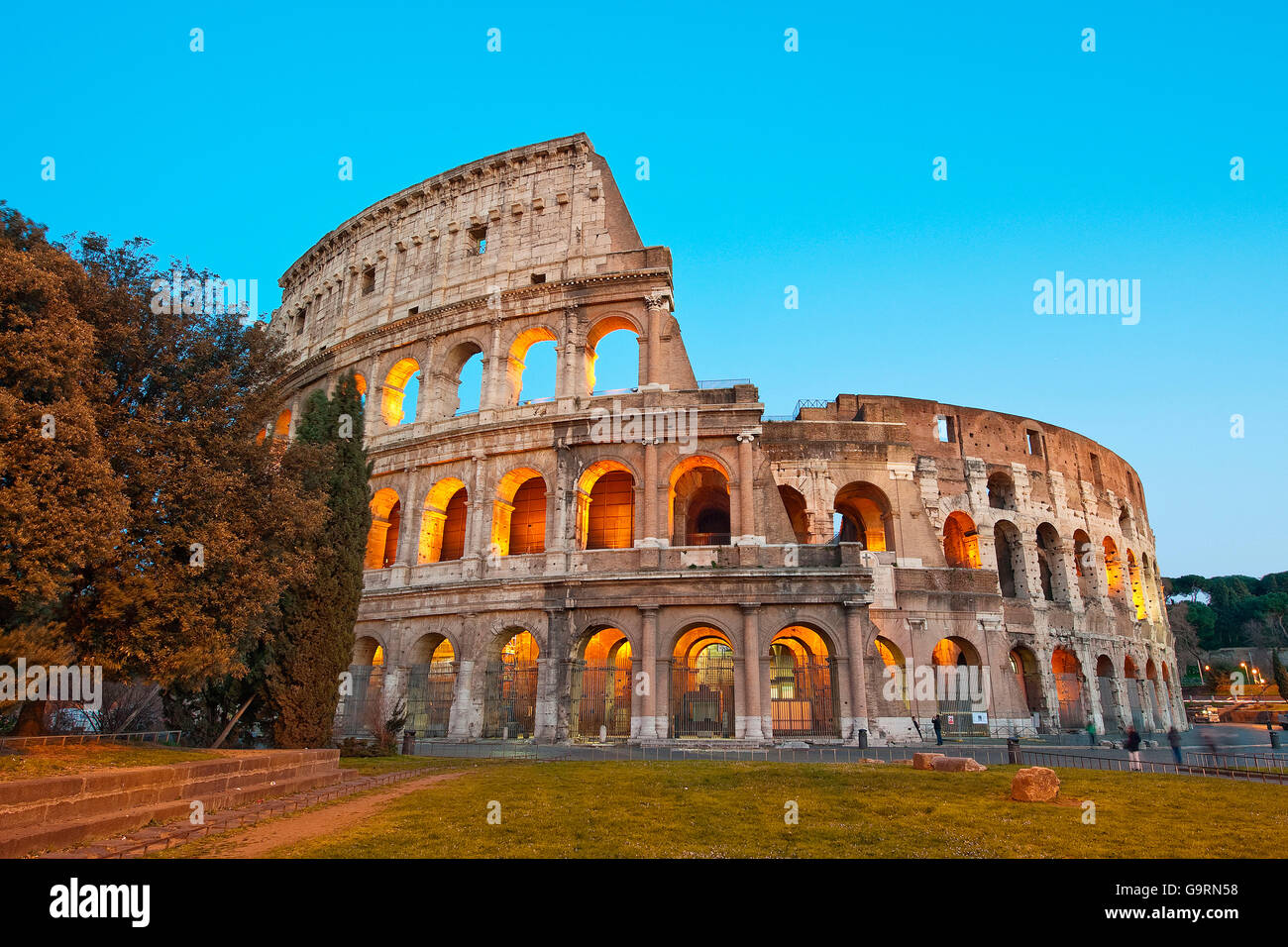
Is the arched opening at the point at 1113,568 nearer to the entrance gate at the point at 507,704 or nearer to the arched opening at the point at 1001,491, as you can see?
the arched opening at the point at 1001,491

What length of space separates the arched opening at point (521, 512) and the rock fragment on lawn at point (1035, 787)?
16.1 metres

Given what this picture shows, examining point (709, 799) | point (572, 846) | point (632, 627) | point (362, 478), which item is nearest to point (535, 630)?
point (632, 627)

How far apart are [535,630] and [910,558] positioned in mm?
12604

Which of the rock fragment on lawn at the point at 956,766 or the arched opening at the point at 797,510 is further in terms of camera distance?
the arched opening at the point at 797,510

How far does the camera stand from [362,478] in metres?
16.1

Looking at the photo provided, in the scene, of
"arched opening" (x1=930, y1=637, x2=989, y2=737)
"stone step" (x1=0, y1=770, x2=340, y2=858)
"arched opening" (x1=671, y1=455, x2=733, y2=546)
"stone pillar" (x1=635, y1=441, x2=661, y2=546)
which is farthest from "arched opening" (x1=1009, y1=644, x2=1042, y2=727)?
"stone step" (x1=0, y1=770, x2=340, y2=858)

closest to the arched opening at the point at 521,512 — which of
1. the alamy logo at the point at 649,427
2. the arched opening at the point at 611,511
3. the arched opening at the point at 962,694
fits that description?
the arched opening at the point at 611,511

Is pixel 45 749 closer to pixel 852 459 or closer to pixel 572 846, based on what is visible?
pixel 572 846

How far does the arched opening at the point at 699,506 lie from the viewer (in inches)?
950

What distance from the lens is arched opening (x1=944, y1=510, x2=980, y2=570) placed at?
26.8m

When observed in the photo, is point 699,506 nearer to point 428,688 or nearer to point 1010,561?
point 428,688

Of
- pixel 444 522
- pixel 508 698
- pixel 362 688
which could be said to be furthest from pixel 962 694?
pixel 362 688

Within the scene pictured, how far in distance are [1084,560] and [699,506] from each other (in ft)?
55.5
